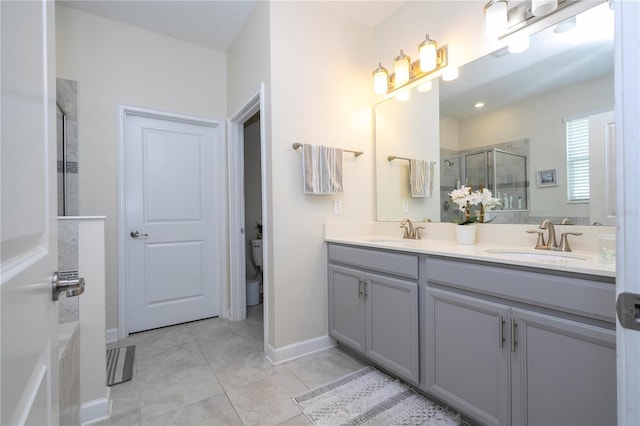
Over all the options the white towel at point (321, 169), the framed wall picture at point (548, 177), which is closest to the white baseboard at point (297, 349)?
the white towel at point (321, 169)

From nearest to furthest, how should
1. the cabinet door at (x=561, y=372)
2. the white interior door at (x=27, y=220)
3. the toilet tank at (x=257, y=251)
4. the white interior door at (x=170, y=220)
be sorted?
the white interior door at (x=27, y=220) < the cabinet door at (x=561, y=372) < the white interior door at (x=170, y=220) < the toilet tank at (x=257, y=251)

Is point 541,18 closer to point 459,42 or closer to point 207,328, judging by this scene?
point 459,42

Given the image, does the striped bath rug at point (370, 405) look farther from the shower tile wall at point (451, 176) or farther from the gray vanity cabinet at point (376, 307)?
the shower tile wall at point (451, 176)

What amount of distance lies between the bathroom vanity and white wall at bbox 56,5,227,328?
234cm

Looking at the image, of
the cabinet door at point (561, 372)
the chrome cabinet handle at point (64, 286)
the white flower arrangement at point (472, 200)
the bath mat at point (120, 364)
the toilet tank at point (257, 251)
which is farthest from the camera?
the toilet tank at point (257, 251)

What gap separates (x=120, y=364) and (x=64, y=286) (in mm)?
1930

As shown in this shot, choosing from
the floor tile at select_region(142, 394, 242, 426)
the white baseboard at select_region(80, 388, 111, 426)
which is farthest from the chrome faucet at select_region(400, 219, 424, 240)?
the white baseboard at select_region(80, 388, 111, 426)

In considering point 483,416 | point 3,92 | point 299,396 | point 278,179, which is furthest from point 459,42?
point 299,396

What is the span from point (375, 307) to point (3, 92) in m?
1.89

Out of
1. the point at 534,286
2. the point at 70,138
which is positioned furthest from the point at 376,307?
the point at 70,138

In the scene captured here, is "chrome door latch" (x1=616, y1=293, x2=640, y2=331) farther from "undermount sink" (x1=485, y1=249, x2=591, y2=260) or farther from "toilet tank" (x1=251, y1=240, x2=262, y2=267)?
"toilet tank" (x1=251, y1=240, x2=262, y2=267)

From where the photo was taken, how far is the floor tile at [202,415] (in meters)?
1.51

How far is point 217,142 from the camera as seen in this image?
3.08 meters

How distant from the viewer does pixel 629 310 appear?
1.57ft
